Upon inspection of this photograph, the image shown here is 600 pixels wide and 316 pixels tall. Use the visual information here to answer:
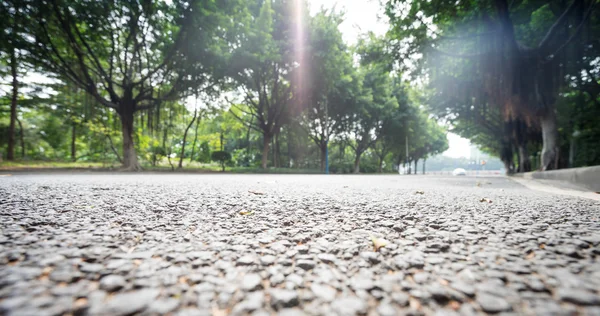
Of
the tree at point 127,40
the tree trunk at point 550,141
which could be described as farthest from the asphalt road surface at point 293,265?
the tree at point 127,40

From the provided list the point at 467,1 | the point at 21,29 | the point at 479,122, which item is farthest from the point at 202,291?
the point at 479,122

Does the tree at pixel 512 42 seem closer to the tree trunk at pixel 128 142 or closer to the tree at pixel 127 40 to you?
the tree at pixel 127 40

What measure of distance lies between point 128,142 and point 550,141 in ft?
55.5

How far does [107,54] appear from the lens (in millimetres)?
11633

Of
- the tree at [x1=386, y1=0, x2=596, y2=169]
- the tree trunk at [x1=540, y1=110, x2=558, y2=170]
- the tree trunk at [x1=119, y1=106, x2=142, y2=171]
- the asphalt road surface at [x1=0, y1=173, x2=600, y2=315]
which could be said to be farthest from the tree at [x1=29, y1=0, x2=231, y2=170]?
the tree trunk at [x1=540, y1=110, x2=558, y2=170]

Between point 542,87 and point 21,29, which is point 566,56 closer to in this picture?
point 542,87

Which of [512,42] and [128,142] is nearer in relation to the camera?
[512,42]

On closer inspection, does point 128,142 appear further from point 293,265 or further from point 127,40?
point 293,265

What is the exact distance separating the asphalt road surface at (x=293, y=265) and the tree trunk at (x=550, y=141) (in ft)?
28.0

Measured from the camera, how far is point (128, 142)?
12.0m

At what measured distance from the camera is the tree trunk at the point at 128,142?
1173 centimetres

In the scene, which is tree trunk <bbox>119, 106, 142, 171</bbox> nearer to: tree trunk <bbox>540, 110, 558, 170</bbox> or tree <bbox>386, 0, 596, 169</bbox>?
tree <bbox>386, 0, 596, 169</bbox>

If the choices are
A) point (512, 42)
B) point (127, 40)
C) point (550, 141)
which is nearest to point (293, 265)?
point (512, 42)

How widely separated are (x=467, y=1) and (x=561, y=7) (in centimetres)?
374
